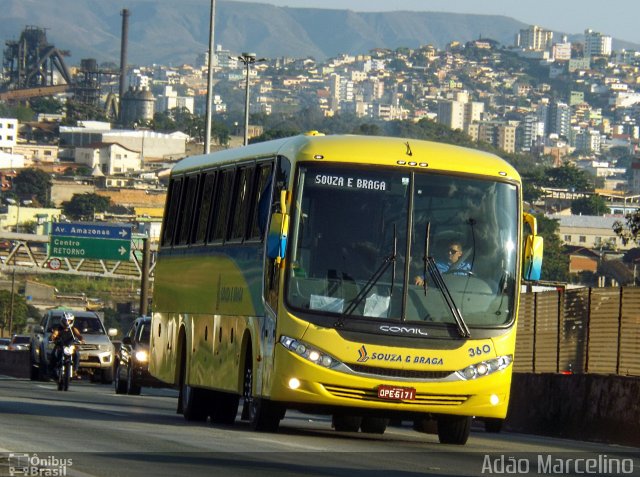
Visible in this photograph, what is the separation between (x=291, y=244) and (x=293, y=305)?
59 centimetres

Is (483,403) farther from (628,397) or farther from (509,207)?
(628,397)

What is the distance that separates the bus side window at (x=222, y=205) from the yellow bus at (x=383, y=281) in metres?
1.48

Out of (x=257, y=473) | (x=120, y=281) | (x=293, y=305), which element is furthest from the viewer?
(x=120, y=281)

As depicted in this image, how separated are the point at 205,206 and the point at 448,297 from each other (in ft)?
15.6

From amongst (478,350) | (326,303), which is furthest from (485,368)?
(326,303)

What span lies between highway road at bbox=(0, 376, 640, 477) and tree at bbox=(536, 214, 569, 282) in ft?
392

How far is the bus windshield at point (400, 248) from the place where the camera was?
17.8m

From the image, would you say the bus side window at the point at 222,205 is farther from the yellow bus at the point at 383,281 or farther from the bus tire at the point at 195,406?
the bus tire at the point at 195,406

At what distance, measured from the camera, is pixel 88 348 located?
Result: 3922cm

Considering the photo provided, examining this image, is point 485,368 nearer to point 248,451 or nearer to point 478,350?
point 478,350

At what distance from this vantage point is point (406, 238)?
709 inches

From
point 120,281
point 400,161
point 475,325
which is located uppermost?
point 400,161

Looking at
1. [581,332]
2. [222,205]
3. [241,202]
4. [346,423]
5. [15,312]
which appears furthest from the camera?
[15,312]

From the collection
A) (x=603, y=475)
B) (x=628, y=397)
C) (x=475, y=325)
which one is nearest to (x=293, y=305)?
(x=475, y=325)
